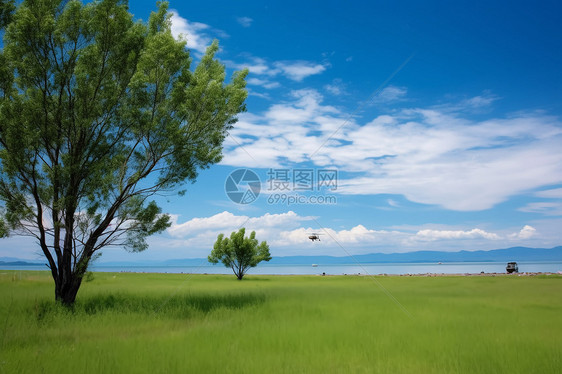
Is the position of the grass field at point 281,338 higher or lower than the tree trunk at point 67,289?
lower

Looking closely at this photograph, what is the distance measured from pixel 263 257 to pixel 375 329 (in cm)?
4127

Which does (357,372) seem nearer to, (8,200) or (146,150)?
(146,150)

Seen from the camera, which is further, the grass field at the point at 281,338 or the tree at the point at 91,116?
the tree at the point at 91,116

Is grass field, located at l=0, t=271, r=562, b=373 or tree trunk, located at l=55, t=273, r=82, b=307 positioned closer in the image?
grass field, located at l=0, t=271, r=562, b=373

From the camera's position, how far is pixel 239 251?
51.2m

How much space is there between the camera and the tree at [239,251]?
1993 inches

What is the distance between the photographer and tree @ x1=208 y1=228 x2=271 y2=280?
5062 cm

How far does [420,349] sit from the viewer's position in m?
9.41

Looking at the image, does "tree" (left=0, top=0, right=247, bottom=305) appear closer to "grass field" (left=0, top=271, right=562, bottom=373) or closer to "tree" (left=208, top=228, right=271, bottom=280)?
"grass field" (left=0, top=271, right=562, bottom=373)

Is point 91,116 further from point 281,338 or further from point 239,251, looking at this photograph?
point 239,251

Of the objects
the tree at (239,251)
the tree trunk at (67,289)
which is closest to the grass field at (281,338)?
the tree trunk at (67,289)

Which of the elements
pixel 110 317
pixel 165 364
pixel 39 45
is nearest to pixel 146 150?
pixel 39 45

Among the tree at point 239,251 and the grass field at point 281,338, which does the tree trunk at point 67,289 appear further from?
the tree at point 239,251

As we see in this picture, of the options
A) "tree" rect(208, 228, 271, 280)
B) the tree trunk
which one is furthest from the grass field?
"tree" rect(208, 228, 271, 280)
